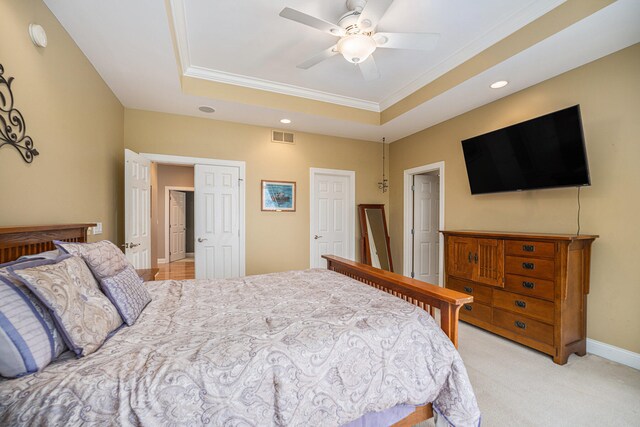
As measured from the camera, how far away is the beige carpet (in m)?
1.69

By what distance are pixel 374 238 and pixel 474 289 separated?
1.97 m

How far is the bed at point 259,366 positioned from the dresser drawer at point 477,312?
5.32 ft

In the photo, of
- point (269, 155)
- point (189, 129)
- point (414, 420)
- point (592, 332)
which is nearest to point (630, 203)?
point (592, 332)

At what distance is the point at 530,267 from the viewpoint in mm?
2527

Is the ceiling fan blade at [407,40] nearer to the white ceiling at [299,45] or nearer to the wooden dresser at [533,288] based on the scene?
the white ceiling at [299,45]

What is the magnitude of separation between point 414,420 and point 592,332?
2.26 metres

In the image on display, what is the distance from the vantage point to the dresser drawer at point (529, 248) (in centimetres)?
238

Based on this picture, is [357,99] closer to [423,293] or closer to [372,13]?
[372,13]

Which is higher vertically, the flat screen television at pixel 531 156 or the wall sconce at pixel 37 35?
the wall sconce at pixel 37 35

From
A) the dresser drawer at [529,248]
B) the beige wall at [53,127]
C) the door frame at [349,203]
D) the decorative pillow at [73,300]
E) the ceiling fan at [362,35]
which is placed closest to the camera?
the decorative pillow at [73,300]

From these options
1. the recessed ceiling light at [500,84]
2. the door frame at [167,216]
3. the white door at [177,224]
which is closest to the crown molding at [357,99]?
the recessed ceiling light at [500,84]

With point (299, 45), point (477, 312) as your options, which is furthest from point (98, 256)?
point (477, 312)

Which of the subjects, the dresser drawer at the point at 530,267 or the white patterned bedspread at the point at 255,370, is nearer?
the white patterned bedspread at the point at 255,370

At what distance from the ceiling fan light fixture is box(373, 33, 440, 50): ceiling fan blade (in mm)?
61
